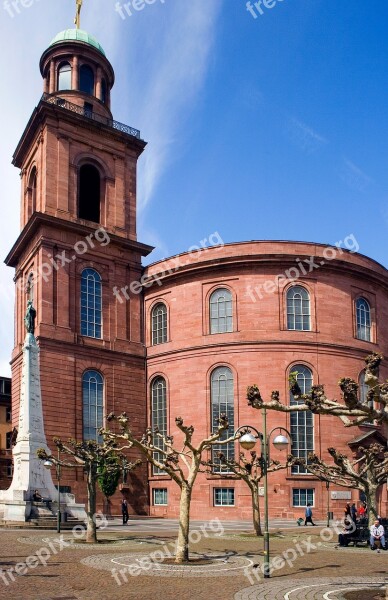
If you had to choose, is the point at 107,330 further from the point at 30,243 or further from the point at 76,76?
the point at 76,76

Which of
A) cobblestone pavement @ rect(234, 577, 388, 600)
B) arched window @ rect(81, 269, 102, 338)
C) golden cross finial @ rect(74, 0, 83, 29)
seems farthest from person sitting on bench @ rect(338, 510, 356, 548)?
golden cross finial @ rect(74, 0, 83, 29)

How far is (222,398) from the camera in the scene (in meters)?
43.3

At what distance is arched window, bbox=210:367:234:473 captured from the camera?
1683 inches

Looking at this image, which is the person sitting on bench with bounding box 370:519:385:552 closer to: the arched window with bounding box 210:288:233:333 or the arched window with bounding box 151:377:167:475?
the arched window with bounding box 210:288:233:333

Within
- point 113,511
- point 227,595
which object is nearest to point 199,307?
point 113,511

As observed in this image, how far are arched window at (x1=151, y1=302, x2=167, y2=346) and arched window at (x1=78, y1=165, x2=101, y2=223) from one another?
8139 mm

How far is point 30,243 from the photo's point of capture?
4700 centimetres

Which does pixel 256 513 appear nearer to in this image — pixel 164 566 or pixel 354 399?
pixel 164 566

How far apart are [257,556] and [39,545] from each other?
755cm

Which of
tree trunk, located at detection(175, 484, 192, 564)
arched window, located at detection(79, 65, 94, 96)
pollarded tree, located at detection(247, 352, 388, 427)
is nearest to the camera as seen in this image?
pollarded tree, located at detection(247, 352, 388, 427)

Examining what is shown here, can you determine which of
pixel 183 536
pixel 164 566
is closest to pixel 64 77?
pixel 183 536

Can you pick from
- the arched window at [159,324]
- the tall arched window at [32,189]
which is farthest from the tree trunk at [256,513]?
the tall arched window at [32,189]

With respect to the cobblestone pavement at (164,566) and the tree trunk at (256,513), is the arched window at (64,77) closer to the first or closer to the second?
the tree trunk at (256,513)

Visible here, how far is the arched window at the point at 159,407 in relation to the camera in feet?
149
